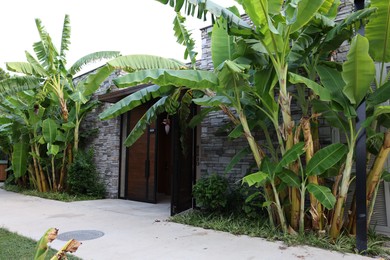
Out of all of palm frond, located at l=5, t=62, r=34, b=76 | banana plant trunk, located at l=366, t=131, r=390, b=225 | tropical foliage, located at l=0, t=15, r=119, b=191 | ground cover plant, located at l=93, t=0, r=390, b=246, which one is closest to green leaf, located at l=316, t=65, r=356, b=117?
ground cover plant, located at l=93, t=0, r=390, b=246

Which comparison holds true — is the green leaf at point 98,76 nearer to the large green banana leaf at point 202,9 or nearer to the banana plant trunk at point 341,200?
the large green banana leaf at point 202,9

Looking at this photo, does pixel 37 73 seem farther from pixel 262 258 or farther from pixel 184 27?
pixel 262 258

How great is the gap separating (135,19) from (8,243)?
9.40 metres

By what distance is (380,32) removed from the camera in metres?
3.94

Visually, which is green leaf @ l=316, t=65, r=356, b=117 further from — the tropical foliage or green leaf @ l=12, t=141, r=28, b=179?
green leaf @ l=12, t=141, r=28, b=179

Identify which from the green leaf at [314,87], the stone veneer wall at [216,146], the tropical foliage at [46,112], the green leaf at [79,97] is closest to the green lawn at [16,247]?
the green leaf at [314,87]

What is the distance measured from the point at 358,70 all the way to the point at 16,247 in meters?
5.08

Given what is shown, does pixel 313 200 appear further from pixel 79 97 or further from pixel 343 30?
pixel 79 97

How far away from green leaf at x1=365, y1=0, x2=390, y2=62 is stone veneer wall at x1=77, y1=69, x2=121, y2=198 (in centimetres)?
753

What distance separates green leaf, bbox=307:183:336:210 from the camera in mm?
3800

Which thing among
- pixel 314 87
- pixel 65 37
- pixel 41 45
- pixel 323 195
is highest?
pixel 65 37

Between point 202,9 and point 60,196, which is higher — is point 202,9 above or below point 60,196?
above

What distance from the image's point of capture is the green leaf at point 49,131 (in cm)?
892

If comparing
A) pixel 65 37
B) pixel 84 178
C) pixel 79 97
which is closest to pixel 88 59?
pixel 65 37
